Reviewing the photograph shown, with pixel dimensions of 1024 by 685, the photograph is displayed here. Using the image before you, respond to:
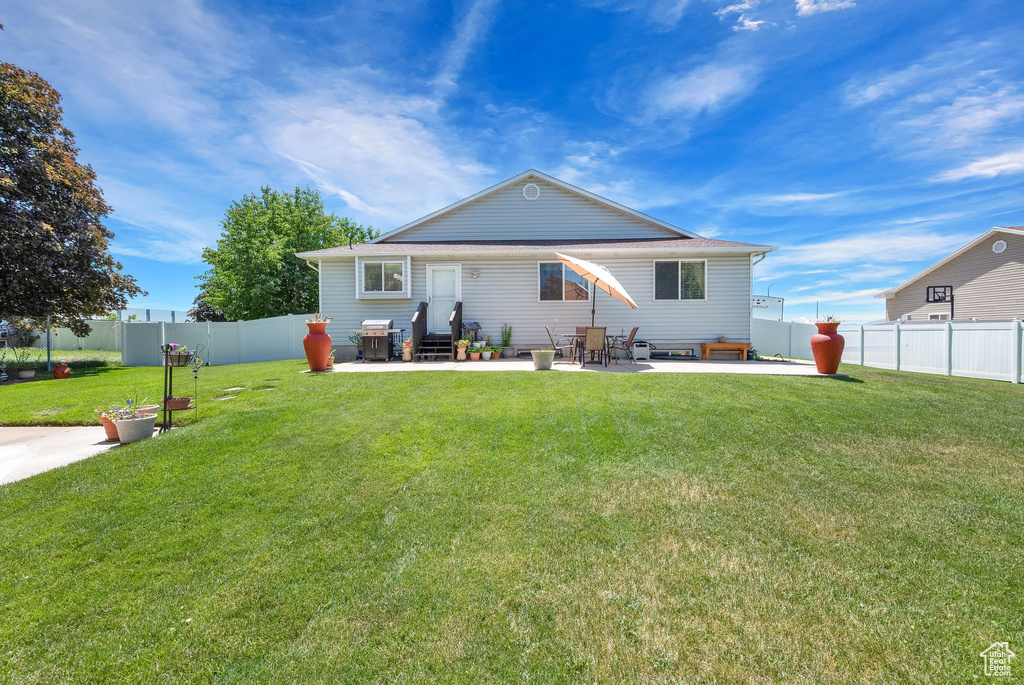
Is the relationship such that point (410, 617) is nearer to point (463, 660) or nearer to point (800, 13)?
point (463, 660)

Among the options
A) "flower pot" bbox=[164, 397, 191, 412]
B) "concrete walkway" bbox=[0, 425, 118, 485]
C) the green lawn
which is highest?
"flower pot" bbox=[164, 397, 191, 412]

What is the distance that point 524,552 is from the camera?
2.91 meters

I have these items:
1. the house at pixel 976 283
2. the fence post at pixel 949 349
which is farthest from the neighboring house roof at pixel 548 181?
the house at pixel 976 283

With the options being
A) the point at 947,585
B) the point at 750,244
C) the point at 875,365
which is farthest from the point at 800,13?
the point at 947,585

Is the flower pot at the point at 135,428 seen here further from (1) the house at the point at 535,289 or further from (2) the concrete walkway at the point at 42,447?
(1) the house at the point at 535,289

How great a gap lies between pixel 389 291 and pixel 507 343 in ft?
13.8

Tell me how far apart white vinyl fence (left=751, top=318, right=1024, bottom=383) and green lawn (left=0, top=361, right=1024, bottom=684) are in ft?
18.0

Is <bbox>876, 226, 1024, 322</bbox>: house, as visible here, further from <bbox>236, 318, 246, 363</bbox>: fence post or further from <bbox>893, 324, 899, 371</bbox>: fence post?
<bbox>236, 318, 246, 363</bbox>: fence post

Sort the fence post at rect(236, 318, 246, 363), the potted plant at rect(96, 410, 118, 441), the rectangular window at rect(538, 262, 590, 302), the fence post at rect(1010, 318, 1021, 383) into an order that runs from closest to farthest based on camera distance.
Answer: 1. the potted plant at rect(96, 410, 118, 441)
2. the fence post at rect(1010, 318, 1021, 383)
3. the rectangular window at rect(538, 262, 590, 302)
4. the fence post at rect(236, 318, 246, 363)

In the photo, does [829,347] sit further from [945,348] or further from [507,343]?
[507,343]

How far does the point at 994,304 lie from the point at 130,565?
97.8 ft

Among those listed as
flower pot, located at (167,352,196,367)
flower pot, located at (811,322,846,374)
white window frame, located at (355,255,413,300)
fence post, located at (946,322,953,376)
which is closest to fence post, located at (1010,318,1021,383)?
fence post, located at (946,322,953,376)

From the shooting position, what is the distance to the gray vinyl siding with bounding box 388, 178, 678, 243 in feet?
49.1

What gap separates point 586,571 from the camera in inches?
106
